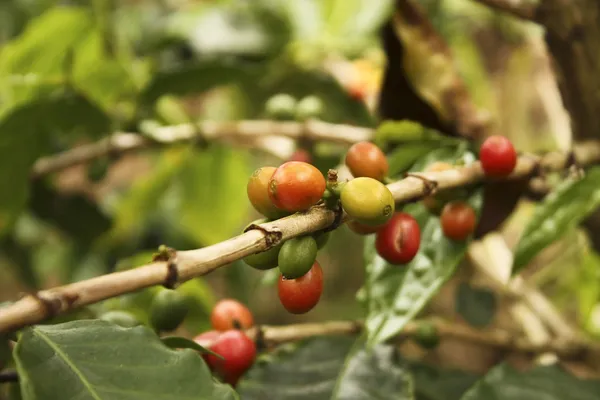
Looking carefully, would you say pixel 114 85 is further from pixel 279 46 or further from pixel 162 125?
pixel 279 46

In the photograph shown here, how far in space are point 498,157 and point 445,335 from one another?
263mm

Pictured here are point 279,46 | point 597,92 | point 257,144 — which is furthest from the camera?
point 279,46

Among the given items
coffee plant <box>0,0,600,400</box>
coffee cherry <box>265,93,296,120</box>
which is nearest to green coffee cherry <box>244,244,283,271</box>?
coffee plant <box>0,0,600,400</box>

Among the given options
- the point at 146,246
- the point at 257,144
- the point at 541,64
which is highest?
the point at 257,144

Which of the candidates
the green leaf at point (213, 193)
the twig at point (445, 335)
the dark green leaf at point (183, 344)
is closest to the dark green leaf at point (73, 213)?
the green leaf at point (213, 193)

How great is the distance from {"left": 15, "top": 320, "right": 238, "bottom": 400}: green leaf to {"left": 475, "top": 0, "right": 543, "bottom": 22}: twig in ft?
1.42

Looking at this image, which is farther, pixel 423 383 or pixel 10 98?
pixel 10 98

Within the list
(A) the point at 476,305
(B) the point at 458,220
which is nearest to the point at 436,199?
(B) the point at 458,220

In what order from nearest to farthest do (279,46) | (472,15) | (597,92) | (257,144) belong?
(597,92)
(257,144)
(279,46)
(472,15)

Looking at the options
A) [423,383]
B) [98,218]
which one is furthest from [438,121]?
[98,218]

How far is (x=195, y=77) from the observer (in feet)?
2.70

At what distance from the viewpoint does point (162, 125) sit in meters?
0.88

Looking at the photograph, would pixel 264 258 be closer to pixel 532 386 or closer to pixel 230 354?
pixel 230 354

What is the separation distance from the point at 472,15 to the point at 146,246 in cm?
97
